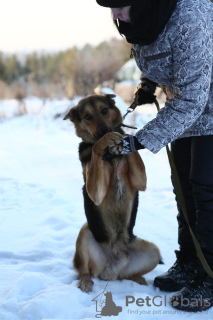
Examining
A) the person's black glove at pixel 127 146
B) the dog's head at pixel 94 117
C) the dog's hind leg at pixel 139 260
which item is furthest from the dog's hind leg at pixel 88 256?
the person's black glove at pixel 127 146

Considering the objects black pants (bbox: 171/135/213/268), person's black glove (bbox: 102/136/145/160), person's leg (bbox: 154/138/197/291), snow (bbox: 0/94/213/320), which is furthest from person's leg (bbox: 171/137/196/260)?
person's black glove (bbox: 102/136/145/160)

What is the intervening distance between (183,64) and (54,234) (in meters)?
2.53

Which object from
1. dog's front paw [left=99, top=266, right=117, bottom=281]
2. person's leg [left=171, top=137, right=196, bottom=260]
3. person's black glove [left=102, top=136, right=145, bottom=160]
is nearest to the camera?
person's black glove [left=102, top=136, right=145, bottom=160]

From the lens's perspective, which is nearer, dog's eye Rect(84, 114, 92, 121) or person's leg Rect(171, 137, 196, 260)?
person's leg Rect(171, 137, 196, 260)

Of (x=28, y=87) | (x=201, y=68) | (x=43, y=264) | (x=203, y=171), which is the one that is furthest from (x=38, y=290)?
(x=28, y=87)

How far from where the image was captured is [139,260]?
2975 millimetres

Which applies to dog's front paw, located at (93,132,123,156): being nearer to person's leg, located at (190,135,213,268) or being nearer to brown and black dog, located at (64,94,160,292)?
brown and black dog, located at (64,94,160,292)

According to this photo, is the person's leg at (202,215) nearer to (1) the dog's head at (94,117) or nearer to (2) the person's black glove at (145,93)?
(2) the person's black glove at (145,93)

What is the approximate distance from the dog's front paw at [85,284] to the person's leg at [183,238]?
1.74 feet

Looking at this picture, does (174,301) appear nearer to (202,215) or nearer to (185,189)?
(202,215)

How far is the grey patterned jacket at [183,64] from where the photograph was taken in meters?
1.99

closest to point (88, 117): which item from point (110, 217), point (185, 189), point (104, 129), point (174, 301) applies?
point (104, 129)

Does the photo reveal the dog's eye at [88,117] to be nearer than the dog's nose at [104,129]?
No

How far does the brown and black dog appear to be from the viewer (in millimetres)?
2754
